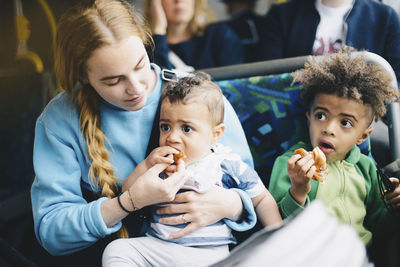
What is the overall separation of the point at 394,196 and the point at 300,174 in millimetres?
360

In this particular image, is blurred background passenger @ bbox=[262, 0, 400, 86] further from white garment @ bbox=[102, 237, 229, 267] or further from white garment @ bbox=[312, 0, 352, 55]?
white garment @ bbox=[102, 237, 229, 267]

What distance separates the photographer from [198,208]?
1.24 meters

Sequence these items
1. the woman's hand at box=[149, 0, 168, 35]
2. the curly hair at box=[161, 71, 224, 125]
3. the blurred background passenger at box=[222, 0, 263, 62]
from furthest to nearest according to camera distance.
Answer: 1. the blurred background passenger at box=[222, 0, 263, 62]
2. the woman's hand at box=[149, 0, 168, 35]
3. the curly hair at box=[161, 71, 224, 125]

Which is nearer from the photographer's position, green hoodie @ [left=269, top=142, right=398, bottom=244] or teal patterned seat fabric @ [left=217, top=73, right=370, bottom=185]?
green hoodie @ [left=269, top=142, right=398, bottom=244]

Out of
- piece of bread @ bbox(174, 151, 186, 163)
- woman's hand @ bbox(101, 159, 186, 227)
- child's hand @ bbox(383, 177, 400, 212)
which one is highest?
piece of bread @ bbox(174, 151, 186, 163)

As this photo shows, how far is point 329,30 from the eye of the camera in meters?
2.02

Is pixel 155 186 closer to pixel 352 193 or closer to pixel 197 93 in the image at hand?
pixel 197 93

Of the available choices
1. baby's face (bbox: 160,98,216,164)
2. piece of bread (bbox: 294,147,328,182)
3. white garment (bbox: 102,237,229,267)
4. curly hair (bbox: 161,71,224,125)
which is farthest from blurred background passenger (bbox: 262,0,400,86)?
white garment (bbox: 102,237,229,267)

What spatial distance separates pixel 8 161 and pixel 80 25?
6.08 ft

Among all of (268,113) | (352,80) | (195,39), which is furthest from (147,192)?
(195,39)

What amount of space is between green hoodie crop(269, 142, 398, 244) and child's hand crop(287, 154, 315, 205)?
5 cm

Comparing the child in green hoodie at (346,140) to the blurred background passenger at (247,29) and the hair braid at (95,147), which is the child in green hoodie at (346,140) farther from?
the blurred background passenger at (247,29)

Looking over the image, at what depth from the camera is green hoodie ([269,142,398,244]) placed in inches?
52.4

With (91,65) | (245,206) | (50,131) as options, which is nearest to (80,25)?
(91,65)
